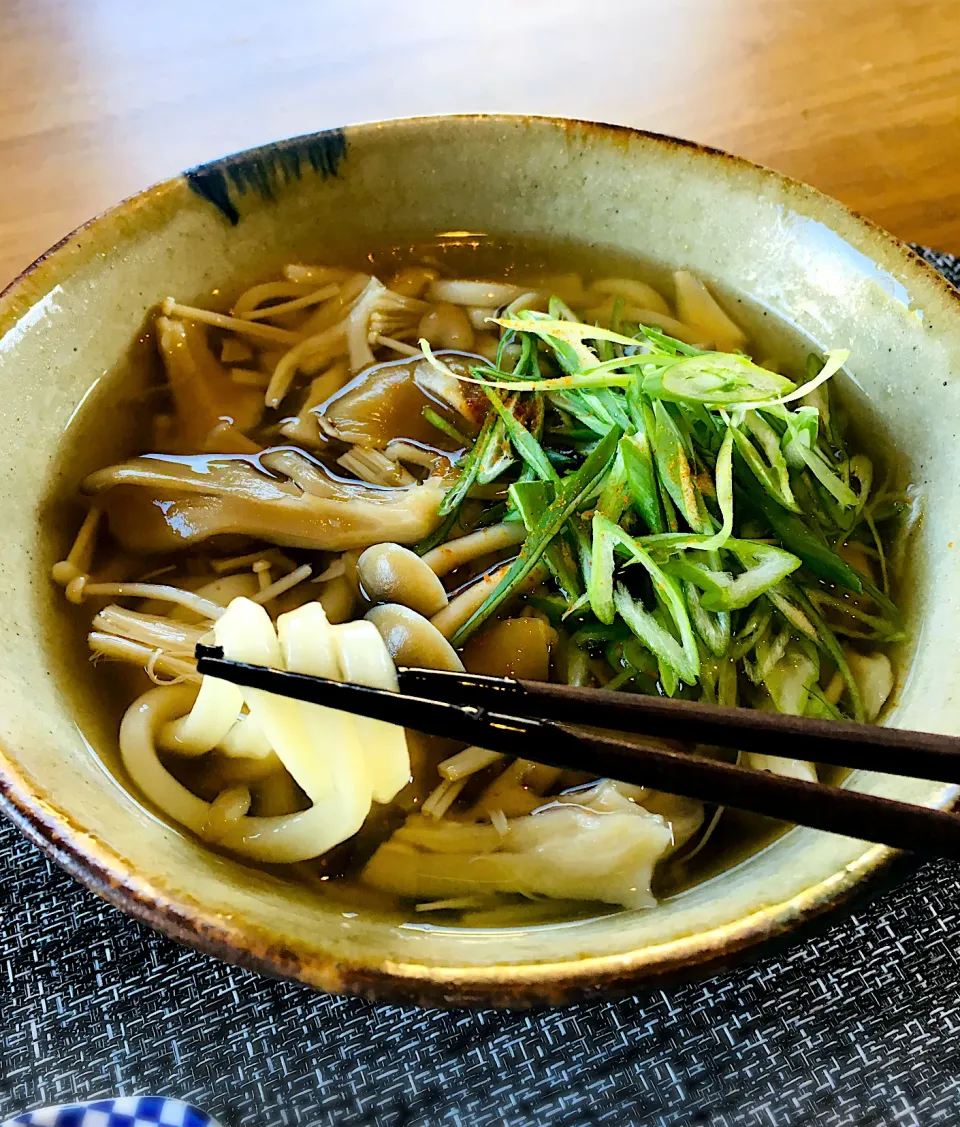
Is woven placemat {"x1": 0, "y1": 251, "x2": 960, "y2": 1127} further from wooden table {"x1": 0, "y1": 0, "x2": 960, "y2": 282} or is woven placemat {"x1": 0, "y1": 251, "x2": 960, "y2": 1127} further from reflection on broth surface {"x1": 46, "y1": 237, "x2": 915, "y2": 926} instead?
wooden table {"x1": 0, "y1": 0, "x2": 960, "y2": 282}

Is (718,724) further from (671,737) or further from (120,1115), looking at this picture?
(120,1115)

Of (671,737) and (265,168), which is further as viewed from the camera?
(265,168)

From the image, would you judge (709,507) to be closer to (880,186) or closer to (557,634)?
(557,634)

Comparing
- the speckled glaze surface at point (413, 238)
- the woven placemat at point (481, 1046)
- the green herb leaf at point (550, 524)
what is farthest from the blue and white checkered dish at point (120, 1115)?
the green herb leaf at point (550, 524)

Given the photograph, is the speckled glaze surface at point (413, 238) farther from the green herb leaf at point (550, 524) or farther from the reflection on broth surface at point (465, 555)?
the green herb leaf at point (550, 524)

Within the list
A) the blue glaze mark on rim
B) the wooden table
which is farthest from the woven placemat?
the wooden table

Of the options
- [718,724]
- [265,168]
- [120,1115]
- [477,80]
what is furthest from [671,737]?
[477,80]
